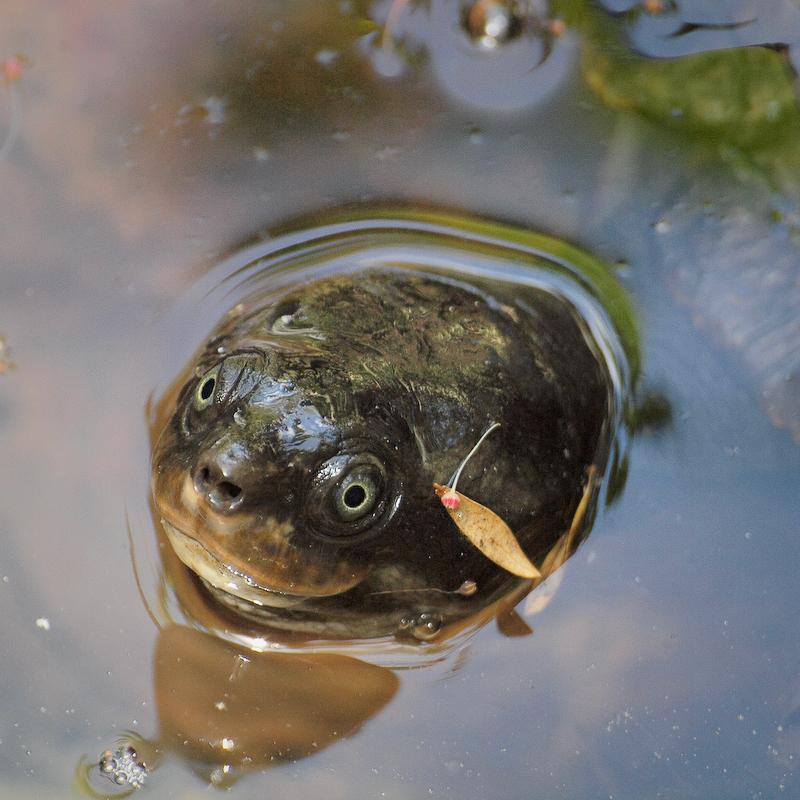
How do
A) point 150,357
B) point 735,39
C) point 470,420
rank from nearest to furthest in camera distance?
point 470,420
point 150,357
point 735,39

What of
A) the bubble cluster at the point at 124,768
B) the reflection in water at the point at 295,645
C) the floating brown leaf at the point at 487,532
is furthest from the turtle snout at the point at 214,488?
the bubble cluster at the point at 124,768

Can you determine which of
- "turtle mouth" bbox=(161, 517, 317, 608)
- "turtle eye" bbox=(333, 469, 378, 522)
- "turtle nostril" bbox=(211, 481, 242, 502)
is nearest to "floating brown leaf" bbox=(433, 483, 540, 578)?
"turtle eye" bbox=(333, 469, 378, 522)

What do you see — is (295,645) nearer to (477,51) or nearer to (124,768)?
(124,768)

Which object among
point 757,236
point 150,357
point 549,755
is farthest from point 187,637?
point 757,236

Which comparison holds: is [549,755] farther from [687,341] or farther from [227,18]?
[227,18]

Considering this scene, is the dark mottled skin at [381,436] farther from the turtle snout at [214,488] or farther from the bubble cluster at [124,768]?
the bubble cluster at [124,768]
